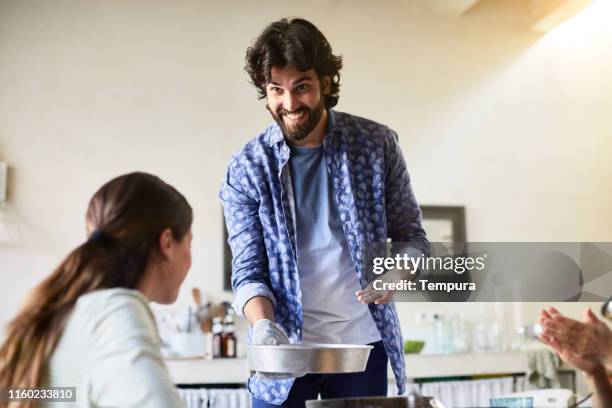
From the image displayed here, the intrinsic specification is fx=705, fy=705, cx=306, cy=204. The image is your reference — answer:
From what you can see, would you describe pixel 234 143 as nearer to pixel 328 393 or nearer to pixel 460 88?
pixel 460 88

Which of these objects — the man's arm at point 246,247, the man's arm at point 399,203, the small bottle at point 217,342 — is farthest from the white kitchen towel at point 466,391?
the man's arm at point 246,247

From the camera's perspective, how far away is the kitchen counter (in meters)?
3.13

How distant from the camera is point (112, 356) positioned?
771 millimetres

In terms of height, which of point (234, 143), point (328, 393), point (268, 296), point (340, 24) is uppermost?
point (340, 24)

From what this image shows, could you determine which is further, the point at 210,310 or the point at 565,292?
the point at 210,310

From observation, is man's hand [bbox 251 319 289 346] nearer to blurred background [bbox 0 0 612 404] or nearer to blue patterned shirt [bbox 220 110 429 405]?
blue patterned shirt [bbox 220 110 429 405]

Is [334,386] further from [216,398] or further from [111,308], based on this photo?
[216,398]

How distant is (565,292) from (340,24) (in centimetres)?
248

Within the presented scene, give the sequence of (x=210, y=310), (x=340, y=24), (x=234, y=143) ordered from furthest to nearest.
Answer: (x=340, y=24) < (x=234, y=143) < (x=210, y=310)

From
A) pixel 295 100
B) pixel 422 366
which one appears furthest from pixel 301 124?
pixel 422 366

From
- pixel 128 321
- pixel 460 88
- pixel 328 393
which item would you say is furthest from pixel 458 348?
pixel 128 321

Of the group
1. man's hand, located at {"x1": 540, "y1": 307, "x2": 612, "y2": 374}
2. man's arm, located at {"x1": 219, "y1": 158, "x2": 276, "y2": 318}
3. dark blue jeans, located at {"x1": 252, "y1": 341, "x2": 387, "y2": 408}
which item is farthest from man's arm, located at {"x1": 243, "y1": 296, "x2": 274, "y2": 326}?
man's hand, located at {"x1": 540, "y1": 307, "x2": 612, "y2": 374}

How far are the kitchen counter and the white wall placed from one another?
47cm

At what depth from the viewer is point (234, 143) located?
3.76 metres
